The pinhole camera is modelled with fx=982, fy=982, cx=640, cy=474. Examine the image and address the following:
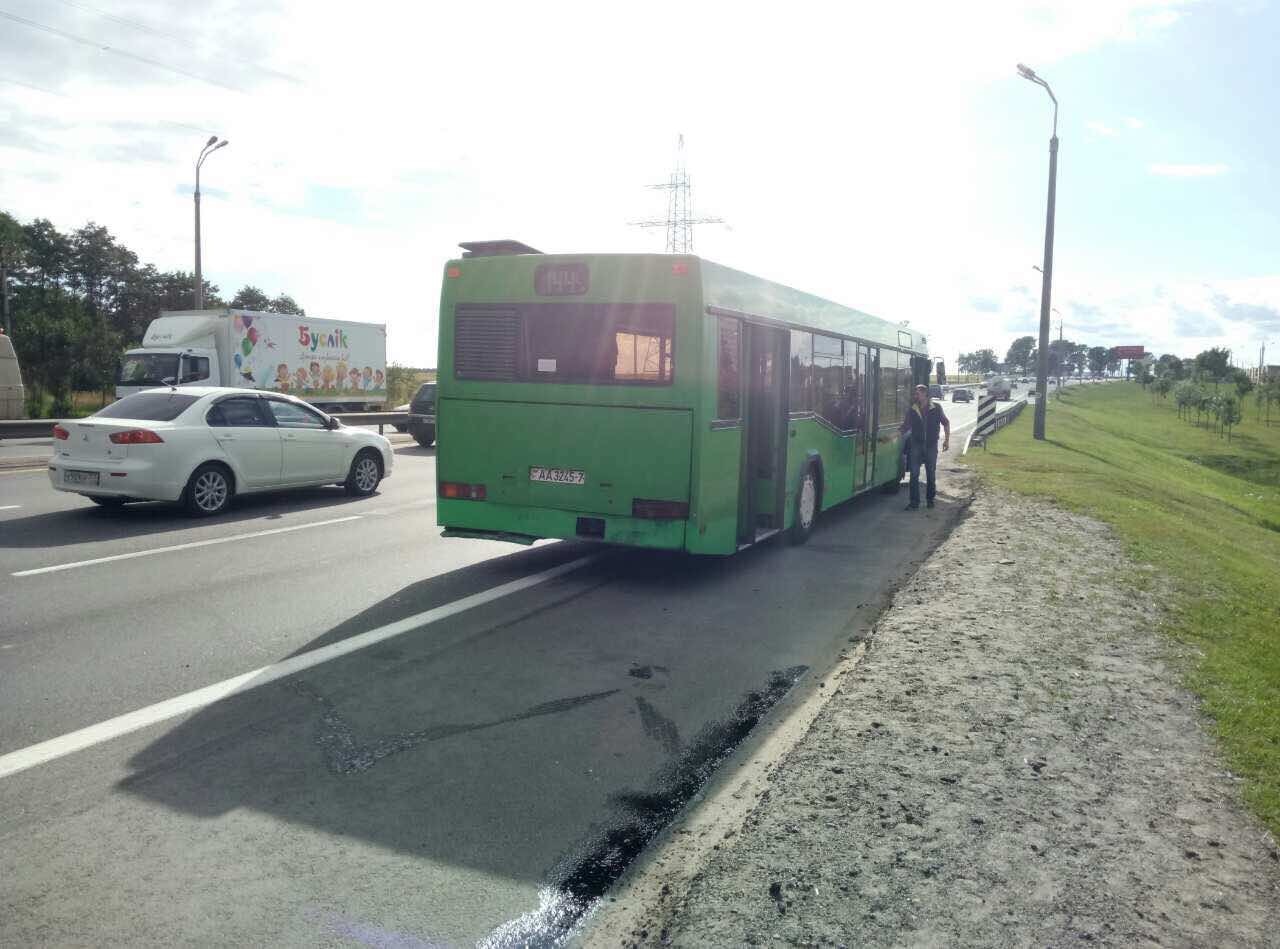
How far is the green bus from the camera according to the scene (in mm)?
8586

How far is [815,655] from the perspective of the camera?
692cm

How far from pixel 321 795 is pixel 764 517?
7.01m

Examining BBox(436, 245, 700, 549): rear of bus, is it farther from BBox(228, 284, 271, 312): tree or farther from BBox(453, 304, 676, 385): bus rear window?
BBox(228, 284, 271, 312): tree

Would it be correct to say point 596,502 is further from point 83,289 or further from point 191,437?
point 83,289

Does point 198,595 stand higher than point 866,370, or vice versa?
point 866,370

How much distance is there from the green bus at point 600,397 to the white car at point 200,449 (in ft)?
15.1

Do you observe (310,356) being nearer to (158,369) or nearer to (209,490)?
(158,369)

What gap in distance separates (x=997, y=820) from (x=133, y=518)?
447 inches

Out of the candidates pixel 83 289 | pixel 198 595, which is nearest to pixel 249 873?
pixel 198 595

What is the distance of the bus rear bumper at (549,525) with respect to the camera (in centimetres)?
866

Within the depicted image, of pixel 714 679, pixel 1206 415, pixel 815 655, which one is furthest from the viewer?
pixel 1206 415

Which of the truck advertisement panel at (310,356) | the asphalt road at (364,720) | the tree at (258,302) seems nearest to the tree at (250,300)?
the tree at (258,302)

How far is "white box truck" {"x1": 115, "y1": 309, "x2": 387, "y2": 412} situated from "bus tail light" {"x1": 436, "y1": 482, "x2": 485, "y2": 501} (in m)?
21.2

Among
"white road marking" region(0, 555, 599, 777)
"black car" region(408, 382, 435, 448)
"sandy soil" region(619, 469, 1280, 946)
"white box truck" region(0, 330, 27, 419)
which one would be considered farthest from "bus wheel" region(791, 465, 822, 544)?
"white box truck" region(0, 330, 27, 419)
